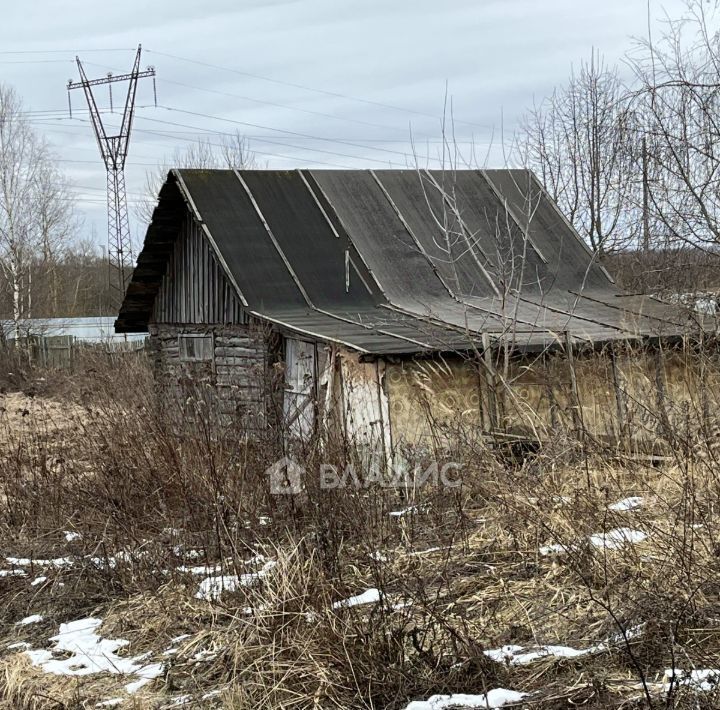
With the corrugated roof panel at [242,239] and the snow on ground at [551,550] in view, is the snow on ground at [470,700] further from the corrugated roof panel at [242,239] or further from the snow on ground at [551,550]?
the corrugated roof panel at [242,239]

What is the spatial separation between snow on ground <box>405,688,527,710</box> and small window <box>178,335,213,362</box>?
12.5 meters

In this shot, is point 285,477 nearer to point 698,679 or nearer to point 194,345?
point 698,679

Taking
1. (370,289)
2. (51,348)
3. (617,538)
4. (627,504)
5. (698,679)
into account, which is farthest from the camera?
(51,348)

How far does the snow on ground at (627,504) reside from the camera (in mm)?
5070

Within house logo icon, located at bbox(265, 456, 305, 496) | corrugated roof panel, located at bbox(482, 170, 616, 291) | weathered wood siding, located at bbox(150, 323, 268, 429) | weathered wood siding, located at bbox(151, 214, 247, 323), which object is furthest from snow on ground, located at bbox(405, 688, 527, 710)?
corrugated roof panel, located at bbox(482, 170, 616, 291)

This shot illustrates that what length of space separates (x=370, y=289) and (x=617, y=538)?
33.6ft

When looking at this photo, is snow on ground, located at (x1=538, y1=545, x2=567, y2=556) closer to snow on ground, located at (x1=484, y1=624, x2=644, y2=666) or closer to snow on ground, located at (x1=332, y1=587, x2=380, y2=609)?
snow on ground, located at (x1=484, y1=624, x2=644, y2=666)

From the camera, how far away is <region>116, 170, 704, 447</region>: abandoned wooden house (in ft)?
39.5

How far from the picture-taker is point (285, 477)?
5977 mm

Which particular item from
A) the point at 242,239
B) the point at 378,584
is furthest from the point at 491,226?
the point at 378,584

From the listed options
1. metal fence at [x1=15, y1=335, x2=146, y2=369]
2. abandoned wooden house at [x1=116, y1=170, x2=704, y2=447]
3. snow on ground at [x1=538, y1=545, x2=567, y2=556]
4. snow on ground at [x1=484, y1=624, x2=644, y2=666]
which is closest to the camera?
snow on ground at [x1=484, y1=624, x2=644, y2=666]

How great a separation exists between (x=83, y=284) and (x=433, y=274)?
4316cm

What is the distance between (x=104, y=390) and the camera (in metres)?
9.67

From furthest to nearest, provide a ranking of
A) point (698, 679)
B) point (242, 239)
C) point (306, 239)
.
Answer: point (306, 239), point (242, 239), point (698, 679)
